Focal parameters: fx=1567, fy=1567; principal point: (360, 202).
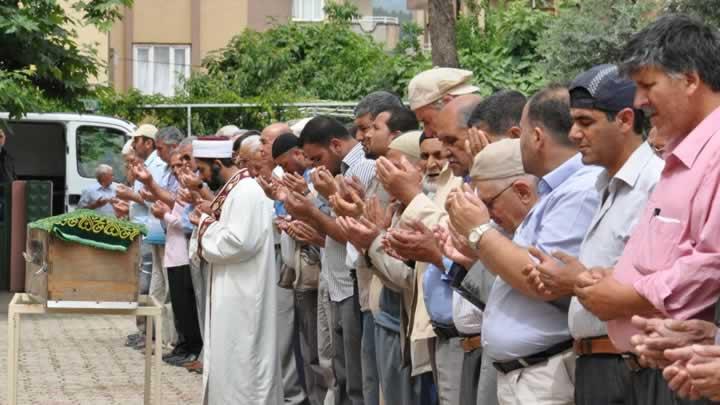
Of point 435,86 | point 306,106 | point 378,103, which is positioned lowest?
point 306,106

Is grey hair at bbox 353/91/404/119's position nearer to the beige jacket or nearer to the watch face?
the beige jacket

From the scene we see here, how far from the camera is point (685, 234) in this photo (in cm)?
473

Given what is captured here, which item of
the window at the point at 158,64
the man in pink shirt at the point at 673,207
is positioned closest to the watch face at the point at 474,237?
the man in pink shirt at the point at 673,207

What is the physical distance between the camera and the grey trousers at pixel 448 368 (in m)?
7.40

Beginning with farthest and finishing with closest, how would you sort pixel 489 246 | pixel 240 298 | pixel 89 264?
pixel 240 298 → pixel 89 264 → pixel 489 246

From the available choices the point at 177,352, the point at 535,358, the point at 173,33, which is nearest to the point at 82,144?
the point at 177,352

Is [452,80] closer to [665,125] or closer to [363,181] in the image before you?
[363,181]

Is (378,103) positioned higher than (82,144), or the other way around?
(378,103)

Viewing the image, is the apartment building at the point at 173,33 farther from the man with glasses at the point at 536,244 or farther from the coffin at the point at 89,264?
the man with glasses at the point at 536,244

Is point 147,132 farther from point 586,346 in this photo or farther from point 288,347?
point 586,346

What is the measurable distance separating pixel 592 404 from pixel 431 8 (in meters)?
14.9

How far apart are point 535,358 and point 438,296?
4.17ft

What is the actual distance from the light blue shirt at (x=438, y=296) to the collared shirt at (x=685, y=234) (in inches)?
95.1

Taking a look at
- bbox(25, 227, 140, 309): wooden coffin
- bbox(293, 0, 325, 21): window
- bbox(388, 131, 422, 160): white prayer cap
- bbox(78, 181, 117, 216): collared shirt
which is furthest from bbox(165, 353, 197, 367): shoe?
bbox(293, 0, 325, 21): window
